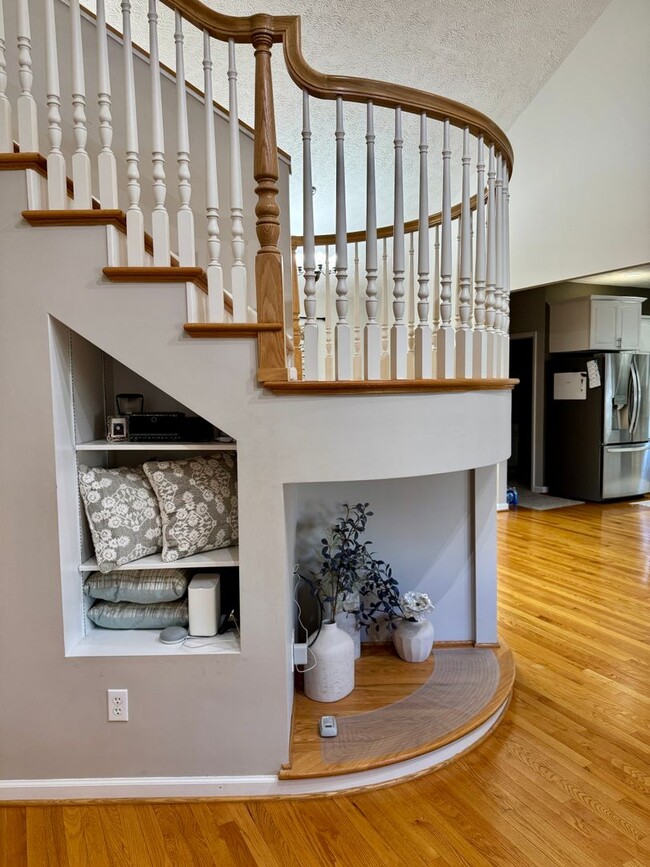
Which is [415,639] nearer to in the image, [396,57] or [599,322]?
[396,57]

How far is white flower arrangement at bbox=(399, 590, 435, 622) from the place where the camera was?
8.04 feet

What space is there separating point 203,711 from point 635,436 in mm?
6030

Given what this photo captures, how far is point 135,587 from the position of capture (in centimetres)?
192

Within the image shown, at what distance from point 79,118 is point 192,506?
1.24 metres

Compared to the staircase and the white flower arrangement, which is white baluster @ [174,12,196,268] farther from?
the white flower arrangement

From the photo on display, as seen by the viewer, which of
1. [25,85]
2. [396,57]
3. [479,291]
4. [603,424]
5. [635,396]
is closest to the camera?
[25,85]

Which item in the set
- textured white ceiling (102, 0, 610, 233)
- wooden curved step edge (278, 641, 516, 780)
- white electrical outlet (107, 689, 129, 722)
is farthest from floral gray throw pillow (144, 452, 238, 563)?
textured white ceiling (102, 0, 610, 233)

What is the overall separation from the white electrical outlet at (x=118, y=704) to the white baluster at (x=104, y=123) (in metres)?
1.55

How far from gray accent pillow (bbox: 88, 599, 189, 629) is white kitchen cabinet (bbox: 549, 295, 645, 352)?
5644 millimetres

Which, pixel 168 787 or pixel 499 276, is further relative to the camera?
Result: pixel 499 276

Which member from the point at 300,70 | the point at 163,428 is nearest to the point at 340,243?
the point at 300,70

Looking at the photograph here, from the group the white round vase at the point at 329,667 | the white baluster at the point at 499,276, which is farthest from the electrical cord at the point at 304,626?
the white baluster at the point at 499,276

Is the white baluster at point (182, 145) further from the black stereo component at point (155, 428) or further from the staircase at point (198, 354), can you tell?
the black stereo component at point (155, 428)

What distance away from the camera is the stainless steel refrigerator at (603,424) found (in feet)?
19.9
